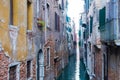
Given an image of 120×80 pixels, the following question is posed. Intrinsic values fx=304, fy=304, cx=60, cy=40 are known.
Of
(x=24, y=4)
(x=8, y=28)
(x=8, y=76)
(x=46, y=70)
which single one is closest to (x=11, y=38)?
(x=8, y=28)

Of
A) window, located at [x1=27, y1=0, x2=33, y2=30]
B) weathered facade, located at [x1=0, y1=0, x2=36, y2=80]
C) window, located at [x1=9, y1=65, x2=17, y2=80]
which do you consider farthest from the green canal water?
window, located at [x1=9, y1=65, x2=17, y2=80]

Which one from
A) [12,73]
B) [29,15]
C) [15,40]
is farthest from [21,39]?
[29,15]

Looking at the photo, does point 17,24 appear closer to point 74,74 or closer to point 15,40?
point 15,40

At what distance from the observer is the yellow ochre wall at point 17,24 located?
8.41 metres

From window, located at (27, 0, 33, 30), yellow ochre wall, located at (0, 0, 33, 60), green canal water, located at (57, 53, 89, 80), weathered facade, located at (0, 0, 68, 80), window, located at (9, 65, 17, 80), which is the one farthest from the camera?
green canal water, located at (57, 53, 89, 80)

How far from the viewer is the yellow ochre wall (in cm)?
841

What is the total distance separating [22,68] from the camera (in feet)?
36.0

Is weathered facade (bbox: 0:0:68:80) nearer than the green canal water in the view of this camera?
Yes

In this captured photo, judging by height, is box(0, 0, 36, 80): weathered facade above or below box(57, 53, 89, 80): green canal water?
above

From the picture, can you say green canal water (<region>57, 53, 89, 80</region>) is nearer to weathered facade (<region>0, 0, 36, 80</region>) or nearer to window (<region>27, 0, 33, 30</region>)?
window (<region>27, 0, 33, 30</region>)

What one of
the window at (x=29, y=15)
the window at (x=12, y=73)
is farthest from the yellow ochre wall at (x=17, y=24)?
the window at (x=12, y=73)

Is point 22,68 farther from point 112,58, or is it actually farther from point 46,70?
point 46,70

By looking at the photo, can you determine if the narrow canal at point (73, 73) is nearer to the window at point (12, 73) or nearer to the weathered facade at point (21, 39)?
the weathered facade at point (21, 39)

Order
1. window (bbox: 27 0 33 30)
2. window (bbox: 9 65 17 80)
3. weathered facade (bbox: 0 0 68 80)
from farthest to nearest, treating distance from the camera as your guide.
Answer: window (bbox: 27 0 33 30) < window (bbox: 9 65 17 80) < weathered facade (bbox: 0 0 68 80)
